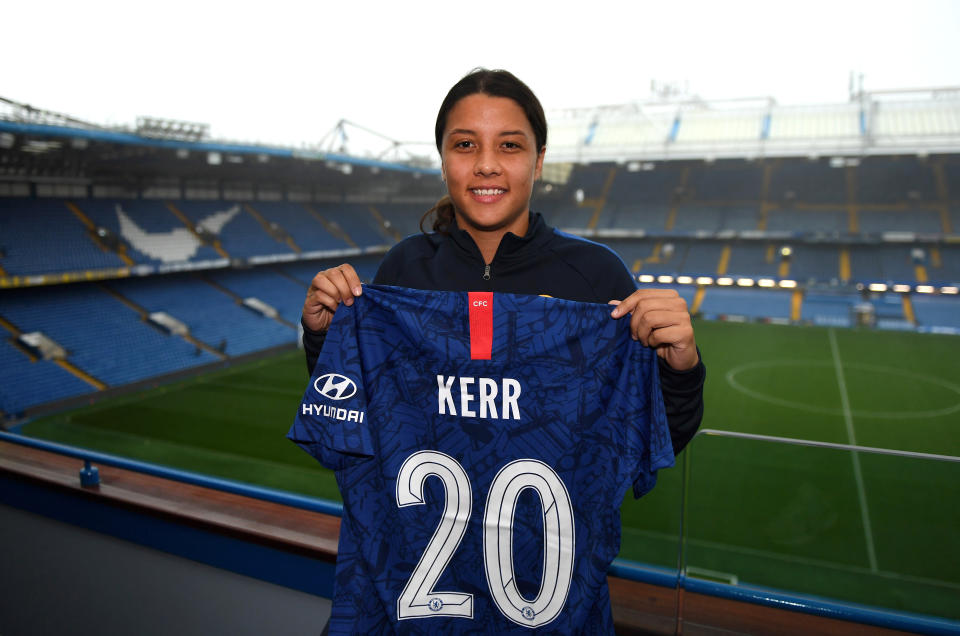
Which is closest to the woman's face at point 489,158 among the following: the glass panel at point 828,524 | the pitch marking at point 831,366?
the glass panel at point 828,524

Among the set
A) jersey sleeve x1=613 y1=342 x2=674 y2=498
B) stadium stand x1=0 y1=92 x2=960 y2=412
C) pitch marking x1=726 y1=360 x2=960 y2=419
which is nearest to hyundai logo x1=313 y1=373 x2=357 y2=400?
jersey sleeve x1=613 y1=342 x2=674 y2=498

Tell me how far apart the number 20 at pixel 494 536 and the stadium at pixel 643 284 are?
62 cm

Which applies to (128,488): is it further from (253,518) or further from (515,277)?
(515,277)

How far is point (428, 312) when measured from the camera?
1.51 metres

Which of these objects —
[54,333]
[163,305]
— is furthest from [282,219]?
[54,333]

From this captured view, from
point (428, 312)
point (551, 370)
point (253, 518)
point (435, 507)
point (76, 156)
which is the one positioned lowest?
point (253, 518)

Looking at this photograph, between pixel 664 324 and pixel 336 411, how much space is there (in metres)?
0.79

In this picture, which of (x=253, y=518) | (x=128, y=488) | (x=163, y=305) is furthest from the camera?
(x=163, y=305)

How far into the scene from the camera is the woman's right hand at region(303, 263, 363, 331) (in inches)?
59.0

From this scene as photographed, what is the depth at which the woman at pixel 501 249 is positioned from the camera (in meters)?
1.40

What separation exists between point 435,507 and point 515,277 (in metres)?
0.61

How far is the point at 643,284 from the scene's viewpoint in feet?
87.7

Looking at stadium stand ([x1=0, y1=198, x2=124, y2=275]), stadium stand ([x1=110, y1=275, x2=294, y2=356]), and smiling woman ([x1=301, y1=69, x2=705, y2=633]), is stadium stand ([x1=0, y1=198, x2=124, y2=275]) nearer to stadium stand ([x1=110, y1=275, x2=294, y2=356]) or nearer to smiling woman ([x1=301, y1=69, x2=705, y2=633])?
stadium stand ([x1=110, y1=275, x2=294, y2=356])

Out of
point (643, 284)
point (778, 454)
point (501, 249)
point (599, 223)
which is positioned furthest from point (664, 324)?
point (599, 223)
